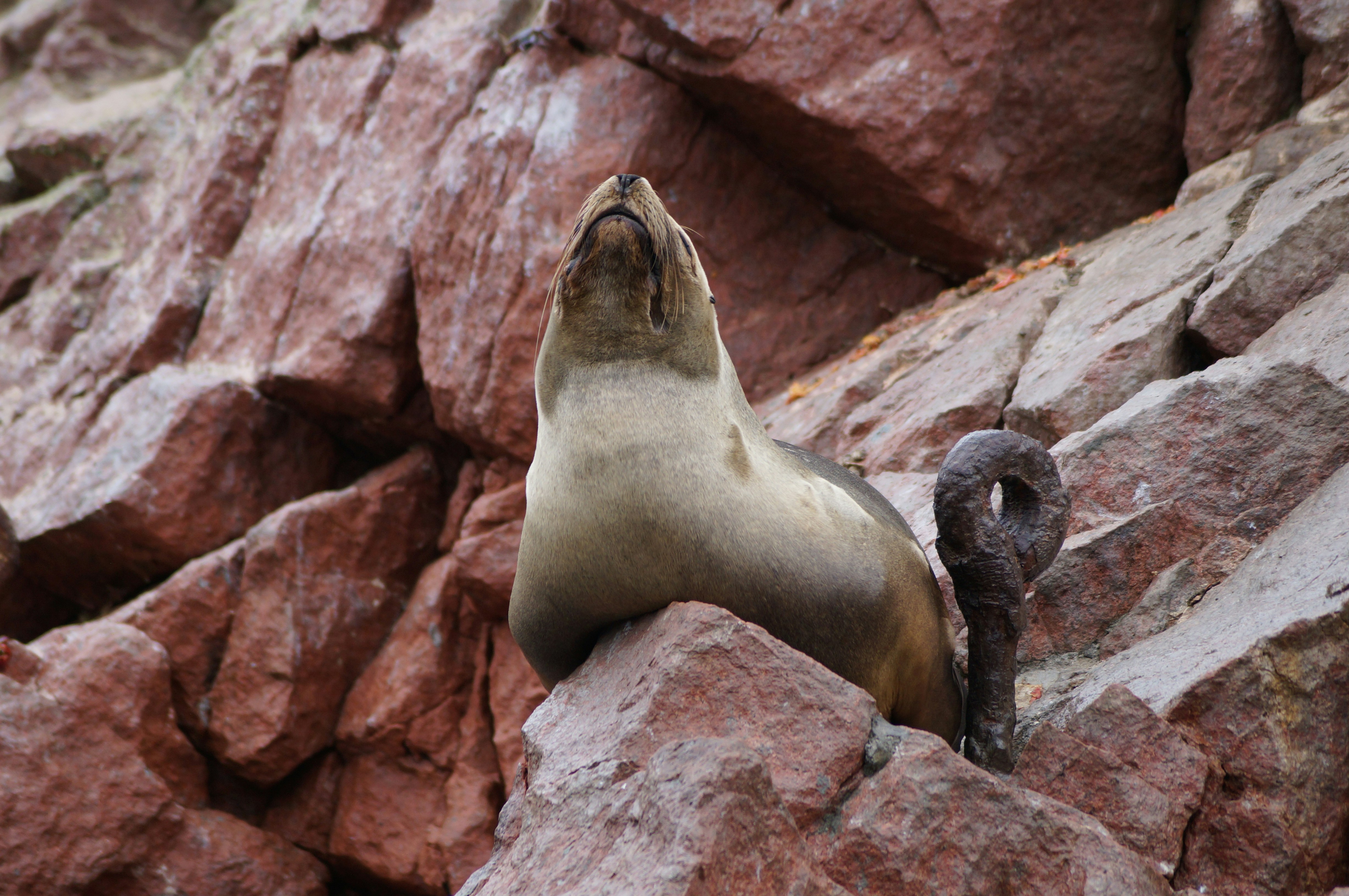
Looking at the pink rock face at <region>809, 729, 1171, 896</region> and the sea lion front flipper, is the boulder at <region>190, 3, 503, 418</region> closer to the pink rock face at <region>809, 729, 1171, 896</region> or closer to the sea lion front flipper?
the sea lion front flipper

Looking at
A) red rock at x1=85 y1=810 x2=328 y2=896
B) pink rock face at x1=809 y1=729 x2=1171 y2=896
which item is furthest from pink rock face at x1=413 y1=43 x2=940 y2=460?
pink rock face at x1=809 y1=729 x2=1171 y2=896

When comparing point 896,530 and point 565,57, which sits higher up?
point 565,57

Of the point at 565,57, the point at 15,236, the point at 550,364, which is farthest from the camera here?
the point at 15,236

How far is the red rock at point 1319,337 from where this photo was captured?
332 cm

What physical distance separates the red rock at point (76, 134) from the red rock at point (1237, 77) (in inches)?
329

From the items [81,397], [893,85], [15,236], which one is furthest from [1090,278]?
[15,236]

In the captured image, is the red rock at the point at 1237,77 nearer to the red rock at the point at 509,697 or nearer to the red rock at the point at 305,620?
the red rock at the point at 509,697

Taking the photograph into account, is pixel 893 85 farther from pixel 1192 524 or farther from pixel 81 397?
pixel 81 397

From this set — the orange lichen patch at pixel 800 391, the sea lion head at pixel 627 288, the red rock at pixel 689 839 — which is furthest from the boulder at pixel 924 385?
the red rock at pixel 689 839

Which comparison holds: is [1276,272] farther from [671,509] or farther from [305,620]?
[305,620]

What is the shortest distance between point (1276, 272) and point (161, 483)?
6.15 meters

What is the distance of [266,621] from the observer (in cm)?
643

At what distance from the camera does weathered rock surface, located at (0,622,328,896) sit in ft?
17.3

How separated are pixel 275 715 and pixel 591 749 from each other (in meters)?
4.40
